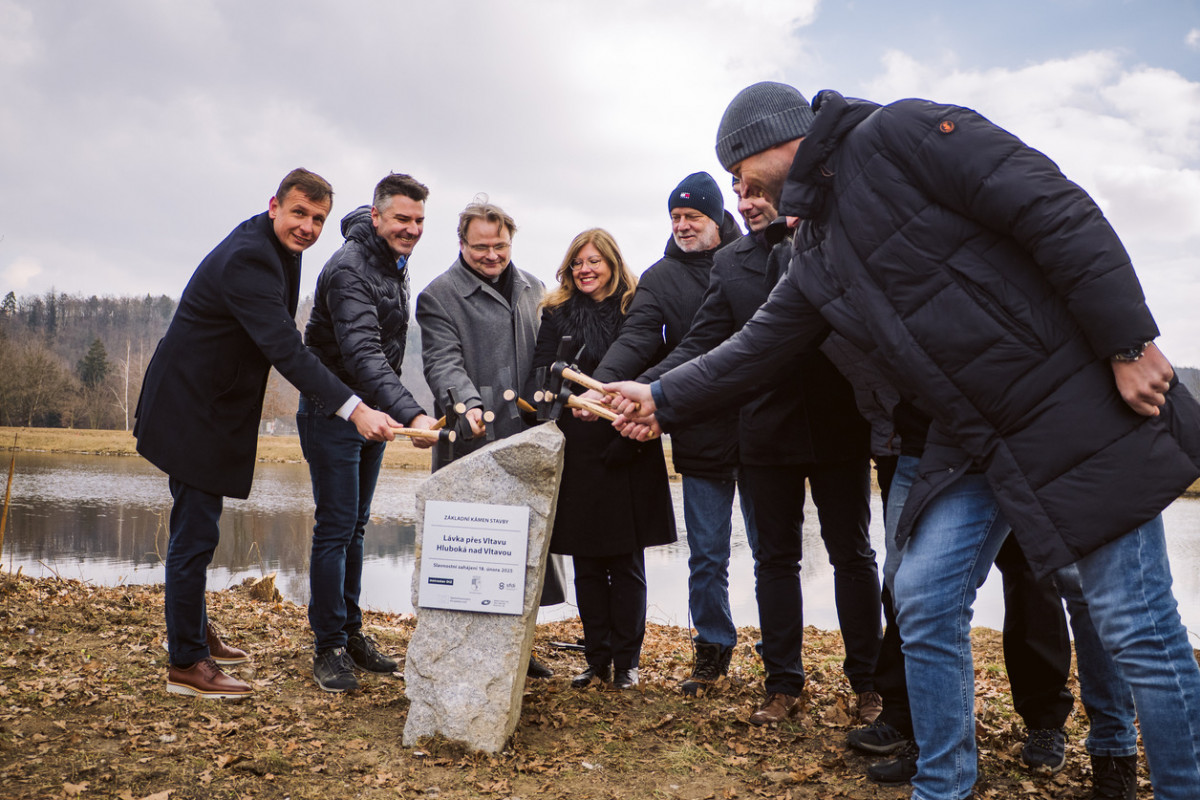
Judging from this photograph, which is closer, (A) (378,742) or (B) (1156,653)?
(B) (1156,653)

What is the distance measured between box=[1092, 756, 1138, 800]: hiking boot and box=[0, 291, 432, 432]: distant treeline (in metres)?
7.12

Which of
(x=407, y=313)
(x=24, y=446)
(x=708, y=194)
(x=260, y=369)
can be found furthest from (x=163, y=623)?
(x=24, y=446)

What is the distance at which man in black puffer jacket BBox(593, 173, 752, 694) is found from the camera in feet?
14.0

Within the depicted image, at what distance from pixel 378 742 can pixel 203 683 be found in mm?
998

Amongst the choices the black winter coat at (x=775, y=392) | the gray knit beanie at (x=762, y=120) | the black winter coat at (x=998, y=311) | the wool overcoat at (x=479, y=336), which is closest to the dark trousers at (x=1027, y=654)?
the black winter coat at (x=775, y=392)

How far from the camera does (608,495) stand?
4152mm

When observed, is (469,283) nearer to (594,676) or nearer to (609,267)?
(609,267)

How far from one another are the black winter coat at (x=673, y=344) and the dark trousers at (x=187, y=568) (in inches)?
80.6

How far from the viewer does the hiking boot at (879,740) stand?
10.6 feet

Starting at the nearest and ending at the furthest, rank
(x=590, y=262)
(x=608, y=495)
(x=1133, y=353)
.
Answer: (x=1133, y=353) < (x=608, y=495) < (x=590, y=262)

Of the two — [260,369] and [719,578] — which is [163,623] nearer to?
[260,369]

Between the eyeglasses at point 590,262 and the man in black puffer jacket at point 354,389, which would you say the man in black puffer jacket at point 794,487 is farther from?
the man in black puffer jacket at point 354,389

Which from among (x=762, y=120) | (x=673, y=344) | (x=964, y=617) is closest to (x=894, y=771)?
(x=964, y=617)

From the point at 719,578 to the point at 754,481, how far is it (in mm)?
839
